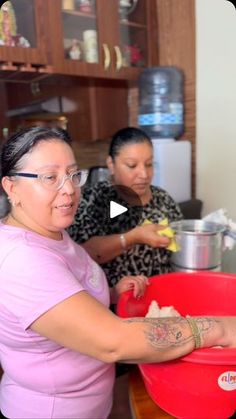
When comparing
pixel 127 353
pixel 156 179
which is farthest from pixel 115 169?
pixel 127 353

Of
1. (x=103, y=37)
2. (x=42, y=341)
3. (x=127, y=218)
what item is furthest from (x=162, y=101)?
(x=42, y=341)

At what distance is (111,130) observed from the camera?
1981mm

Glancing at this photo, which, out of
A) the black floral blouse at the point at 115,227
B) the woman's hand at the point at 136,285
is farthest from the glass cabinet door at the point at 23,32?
the woman's hand at the point at 136,285

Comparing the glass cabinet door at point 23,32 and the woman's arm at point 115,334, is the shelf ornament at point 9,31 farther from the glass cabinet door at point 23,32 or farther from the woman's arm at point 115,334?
the woman's arm at point 115,334

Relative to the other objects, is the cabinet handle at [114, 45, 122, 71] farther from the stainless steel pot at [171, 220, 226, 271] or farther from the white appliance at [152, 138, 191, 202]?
the stainless steel pot at [171, 220, 226, 271]

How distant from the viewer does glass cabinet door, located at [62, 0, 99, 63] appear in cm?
161

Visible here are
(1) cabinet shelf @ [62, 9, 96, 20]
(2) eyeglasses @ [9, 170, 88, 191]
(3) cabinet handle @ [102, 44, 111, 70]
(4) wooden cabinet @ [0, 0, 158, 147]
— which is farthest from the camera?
(3) cabinet handle @ [102, 44, 111, 70]

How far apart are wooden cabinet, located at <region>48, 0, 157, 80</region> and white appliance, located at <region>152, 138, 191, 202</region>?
1.54ft

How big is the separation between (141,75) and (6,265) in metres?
1.58

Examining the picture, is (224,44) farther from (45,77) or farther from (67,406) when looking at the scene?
(45,77)

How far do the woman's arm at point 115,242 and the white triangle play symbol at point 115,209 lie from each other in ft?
0.20

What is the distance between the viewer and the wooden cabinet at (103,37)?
1.57 m

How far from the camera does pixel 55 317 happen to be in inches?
20.4

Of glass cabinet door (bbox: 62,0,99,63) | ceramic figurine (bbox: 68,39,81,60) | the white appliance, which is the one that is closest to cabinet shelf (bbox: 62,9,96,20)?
glass cabinet door (bbox: 62,0,99,63)
